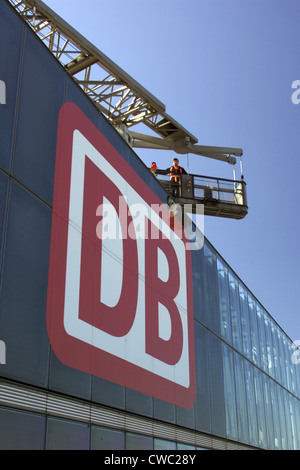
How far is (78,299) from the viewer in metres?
12.7

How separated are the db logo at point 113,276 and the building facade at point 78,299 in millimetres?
45

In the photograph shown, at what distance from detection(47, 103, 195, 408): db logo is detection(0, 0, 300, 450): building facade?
0.04 meters

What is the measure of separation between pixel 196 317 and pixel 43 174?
10.2m

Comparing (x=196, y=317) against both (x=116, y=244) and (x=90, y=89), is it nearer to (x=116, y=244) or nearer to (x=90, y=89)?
(x=116, y=244)

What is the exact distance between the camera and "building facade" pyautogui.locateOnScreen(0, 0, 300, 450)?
35.4 feet

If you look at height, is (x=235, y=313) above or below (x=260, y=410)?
above

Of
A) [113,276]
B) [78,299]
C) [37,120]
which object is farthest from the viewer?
[113,276]

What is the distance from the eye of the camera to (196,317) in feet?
67.6

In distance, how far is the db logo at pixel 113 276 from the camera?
40.9ft

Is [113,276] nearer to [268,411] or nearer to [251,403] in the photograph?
[251,403]

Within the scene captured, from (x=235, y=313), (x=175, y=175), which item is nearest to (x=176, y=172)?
(x=175, y=175)

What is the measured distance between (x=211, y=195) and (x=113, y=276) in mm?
10548

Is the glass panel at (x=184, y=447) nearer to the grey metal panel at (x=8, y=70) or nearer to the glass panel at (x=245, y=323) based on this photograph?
the glass panel at (x=245, y=323)

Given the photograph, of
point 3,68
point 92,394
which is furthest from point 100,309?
point 3,68
